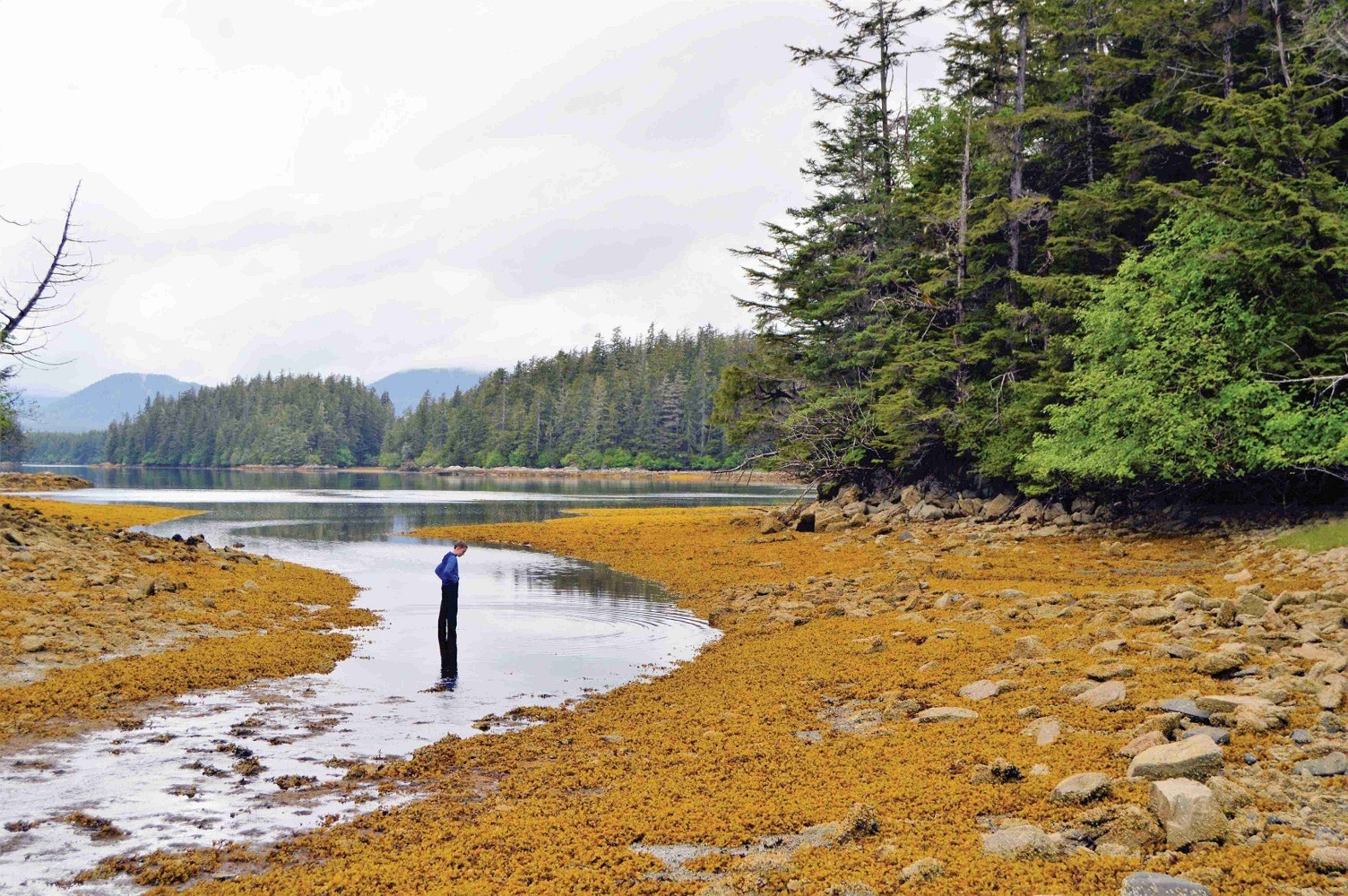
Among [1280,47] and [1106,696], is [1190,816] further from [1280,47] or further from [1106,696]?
[1280,47]

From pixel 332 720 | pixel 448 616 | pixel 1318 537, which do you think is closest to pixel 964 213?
pixel 1318 537

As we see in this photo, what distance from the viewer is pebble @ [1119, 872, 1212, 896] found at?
Answer: 5.42 m

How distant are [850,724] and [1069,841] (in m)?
4.62

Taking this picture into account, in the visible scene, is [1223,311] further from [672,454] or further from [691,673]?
[672,454]

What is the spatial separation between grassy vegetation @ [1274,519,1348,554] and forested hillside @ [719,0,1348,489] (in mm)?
1830

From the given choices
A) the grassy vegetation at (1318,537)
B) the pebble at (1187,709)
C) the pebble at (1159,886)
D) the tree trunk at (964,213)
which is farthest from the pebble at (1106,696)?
the tree trunk at (964,213)

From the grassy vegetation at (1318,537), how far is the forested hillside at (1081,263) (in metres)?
1.83

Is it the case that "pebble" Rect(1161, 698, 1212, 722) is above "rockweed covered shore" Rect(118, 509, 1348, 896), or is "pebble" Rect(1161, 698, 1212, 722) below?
above

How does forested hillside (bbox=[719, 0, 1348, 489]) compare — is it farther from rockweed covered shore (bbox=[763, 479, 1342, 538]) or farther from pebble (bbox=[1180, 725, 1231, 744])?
pebble (bbox=[1180, 725, 1231, 744])

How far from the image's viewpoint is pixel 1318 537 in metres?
22.0

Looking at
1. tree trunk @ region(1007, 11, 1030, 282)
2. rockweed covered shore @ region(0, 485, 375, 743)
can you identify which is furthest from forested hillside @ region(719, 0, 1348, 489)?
rockweed covered shore @ region(0, 485, 375, 743)

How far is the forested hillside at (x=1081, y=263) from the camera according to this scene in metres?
24.6

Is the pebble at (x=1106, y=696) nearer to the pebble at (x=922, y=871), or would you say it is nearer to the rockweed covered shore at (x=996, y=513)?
the pebble at (x=922, y=871)

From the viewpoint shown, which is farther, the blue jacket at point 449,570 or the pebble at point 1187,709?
the blue jacket at point 449,570
